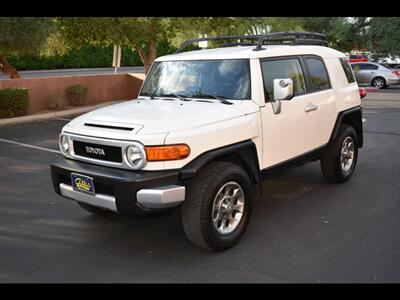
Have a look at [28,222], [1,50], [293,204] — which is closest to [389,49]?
[1,50]

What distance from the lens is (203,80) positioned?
15.8 feet

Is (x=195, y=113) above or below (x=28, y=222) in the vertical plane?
above

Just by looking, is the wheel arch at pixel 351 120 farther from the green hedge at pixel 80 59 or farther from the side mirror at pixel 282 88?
the green hedge at pixel 80 59

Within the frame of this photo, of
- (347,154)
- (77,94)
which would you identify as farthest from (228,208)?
Result: (77,94)

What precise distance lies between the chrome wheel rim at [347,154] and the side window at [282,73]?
1.33 m

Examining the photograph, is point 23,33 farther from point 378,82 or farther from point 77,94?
point 378,82

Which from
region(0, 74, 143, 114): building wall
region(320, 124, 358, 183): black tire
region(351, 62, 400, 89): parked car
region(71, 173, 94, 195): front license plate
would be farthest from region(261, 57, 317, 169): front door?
region(351, 62, 400, 89): parked car

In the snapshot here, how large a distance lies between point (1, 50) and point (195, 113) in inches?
436

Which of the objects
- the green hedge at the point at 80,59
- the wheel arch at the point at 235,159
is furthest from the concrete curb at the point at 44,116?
the green hedge at the point at 80,59

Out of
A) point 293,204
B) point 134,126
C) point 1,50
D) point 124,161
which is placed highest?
point 1,50

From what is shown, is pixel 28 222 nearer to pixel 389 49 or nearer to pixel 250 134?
pixel 250 134

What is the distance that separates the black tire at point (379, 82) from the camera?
23359 millimetres
